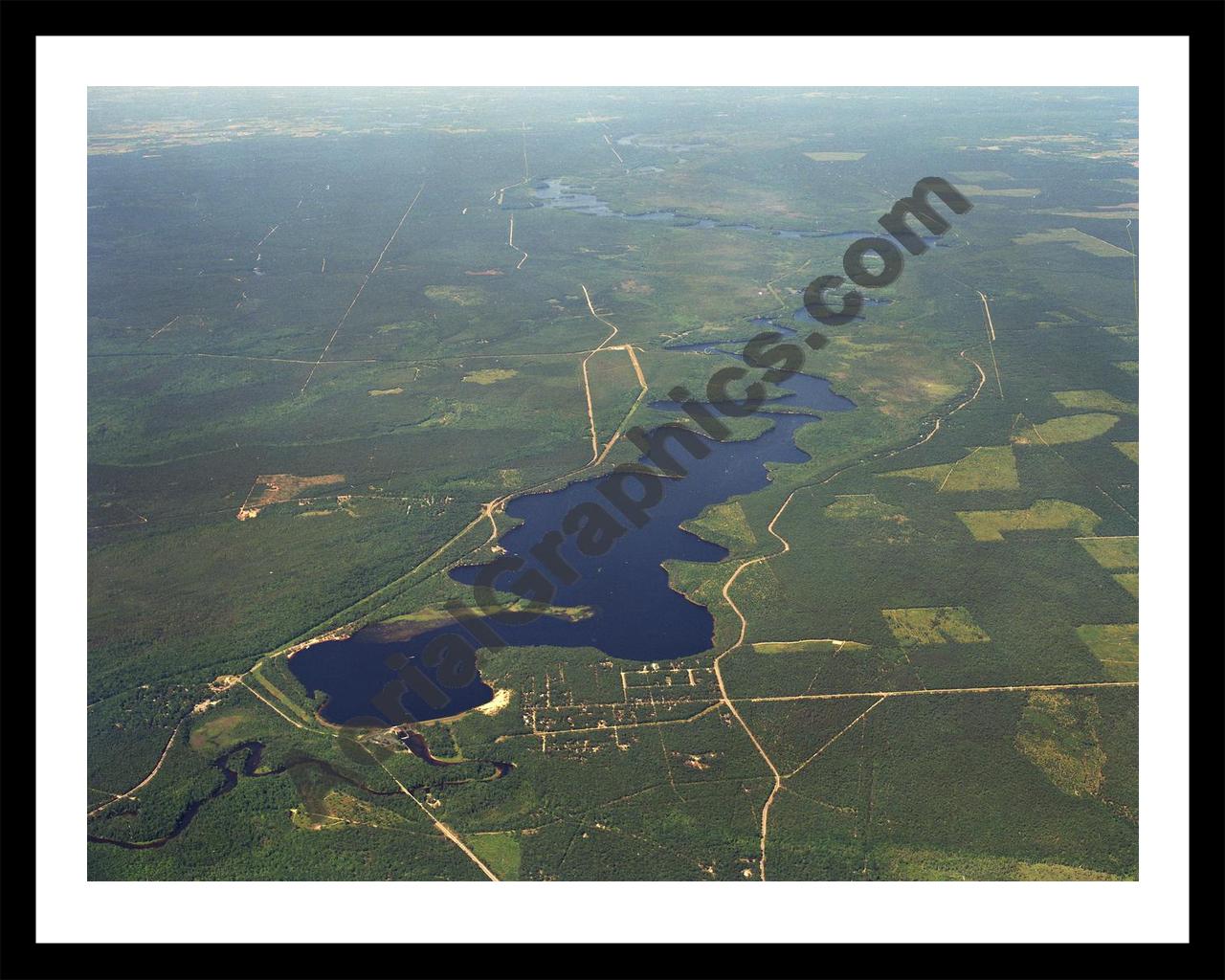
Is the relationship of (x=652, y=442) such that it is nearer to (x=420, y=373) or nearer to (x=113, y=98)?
(x=420, y=373)

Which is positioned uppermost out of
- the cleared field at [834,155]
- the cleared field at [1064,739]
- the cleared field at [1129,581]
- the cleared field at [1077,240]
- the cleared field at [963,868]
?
the cleared field at [834,155]

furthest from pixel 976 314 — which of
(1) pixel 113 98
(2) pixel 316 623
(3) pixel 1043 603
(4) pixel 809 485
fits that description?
(1) pixel 113 98

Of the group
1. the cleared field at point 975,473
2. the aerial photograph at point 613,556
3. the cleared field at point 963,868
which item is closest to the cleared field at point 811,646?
the aerial photograph at point 613,556

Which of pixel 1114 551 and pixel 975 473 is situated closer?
pixel 1114 551

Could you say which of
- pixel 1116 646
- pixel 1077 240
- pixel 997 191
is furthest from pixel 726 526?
pixel 997 191

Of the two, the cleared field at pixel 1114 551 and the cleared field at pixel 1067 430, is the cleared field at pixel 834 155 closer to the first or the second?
the cleared field at pixel 1067 430

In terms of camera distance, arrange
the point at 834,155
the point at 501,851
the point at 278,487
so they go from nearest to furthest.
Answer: the point at 501,851 < the point at 278,487 < the point at 834,155

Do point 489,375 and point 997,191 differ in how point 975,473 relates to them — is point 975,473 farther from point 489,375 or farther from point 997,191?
point 997,191
